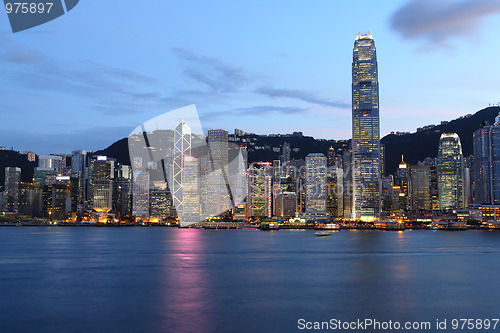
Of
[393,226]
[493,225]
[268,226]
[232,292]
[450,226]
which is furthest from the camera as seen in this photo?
[493,225]

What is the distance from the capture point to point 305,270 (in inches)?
2094

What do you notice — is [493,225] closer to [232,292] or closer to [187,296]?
[232,292]

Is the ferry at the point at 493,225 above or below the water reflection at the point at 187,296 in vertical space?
below

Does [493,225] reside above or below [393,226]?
above

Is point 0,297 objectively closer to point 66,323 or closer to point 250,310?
point 66,323

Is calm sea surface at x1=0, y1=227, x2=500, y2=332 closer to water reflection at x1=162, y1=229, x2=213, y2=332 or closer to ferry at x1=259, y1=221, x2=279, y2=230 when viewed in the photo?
water reflection at x1=162, y1=229, x2=213, y2=332

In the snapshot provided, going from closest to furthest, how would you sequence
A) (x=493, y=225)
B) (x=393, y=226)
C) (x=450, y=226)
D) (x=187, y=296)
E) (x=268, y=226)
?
(x=187, y=296) < (x=268, y=226) < (x=393, y=226) < (x=450, y=226) < (x=493, y=225)

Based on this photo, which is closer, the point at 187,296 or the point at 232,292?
the point at 187,296

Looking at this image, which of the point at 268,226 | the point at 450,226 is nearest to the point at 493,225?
the point at 450,226

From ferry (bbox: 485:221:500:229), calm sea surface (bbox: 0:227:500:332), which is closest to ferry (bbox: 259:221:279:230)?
ferry (bbox: 485:221:500:229)

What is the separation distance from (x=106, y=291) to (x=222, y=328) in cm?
1464

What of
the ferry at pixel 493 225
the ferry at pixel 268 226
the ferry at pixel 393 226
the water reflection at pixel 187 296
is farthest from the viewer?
the ferry at pixel 493 225

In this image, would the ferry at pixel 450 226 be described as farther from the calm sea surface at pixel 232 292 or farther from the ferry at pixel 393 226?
the calm sea surface at pixel 232 292

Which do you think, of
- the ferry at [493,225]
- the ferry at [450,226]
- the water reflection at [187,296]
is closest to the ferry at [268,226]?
the ferry at [450,226]
